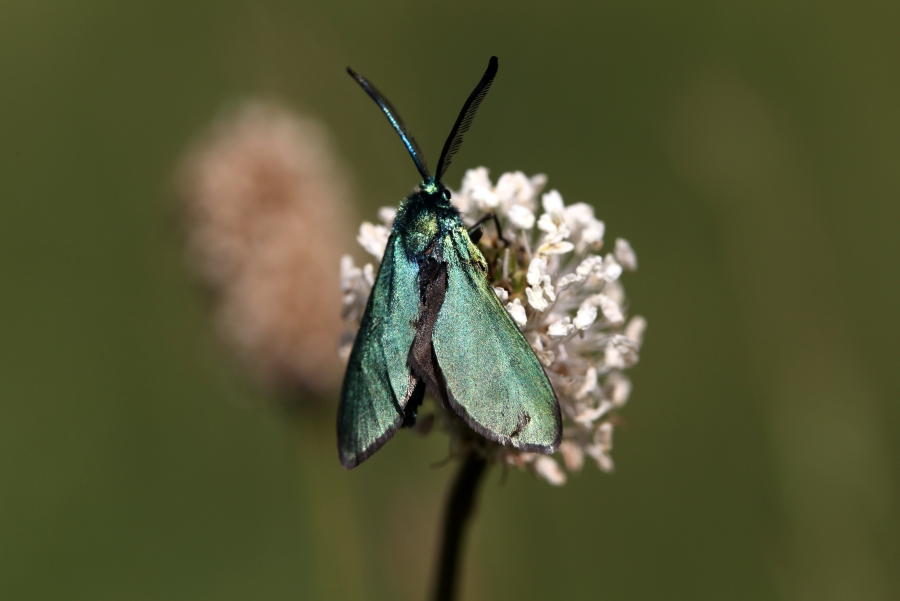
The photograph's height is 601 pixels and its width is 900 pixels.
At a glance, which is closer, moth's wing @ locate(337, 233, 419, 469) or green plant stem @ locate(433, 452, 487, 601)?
moth's wing @ locate(337, 233, 419, 469)

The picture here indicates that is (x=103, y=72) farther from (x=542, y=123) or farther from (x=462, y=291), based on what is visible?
(x=462, y=291)

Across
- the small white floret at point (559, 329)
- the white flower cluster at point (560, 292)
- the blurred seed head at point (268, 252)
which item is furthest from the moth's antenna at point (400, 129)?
the blurred seed head at point (268, 252)

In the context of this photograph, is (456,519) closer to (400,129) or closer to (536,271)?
(536,271)

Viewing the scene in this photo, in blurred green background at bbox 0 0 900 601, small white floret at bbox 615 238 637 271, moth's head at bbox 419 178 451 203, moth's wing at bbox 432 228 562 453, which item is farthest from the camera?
blurred green background at bbox 0 0 900 601

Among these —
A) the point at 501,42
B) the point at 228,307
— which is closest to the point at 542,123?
the point at 501,42

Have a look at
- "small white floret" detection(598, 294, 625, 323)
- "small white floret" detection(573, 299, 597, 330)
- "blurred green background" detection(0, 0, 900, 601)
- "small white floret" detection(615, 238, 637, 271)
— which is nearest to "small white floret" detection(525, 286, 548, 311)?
"small white floret" detection(573, 299, 597, 330)

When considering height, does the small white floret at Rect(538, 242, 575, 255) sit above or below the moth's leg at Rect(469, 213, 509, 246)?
below

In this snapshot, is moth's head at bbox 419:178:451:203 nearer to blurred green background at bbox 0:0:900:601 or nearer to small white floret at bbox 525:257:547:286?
small white floret at bbox 525:257:547:286
